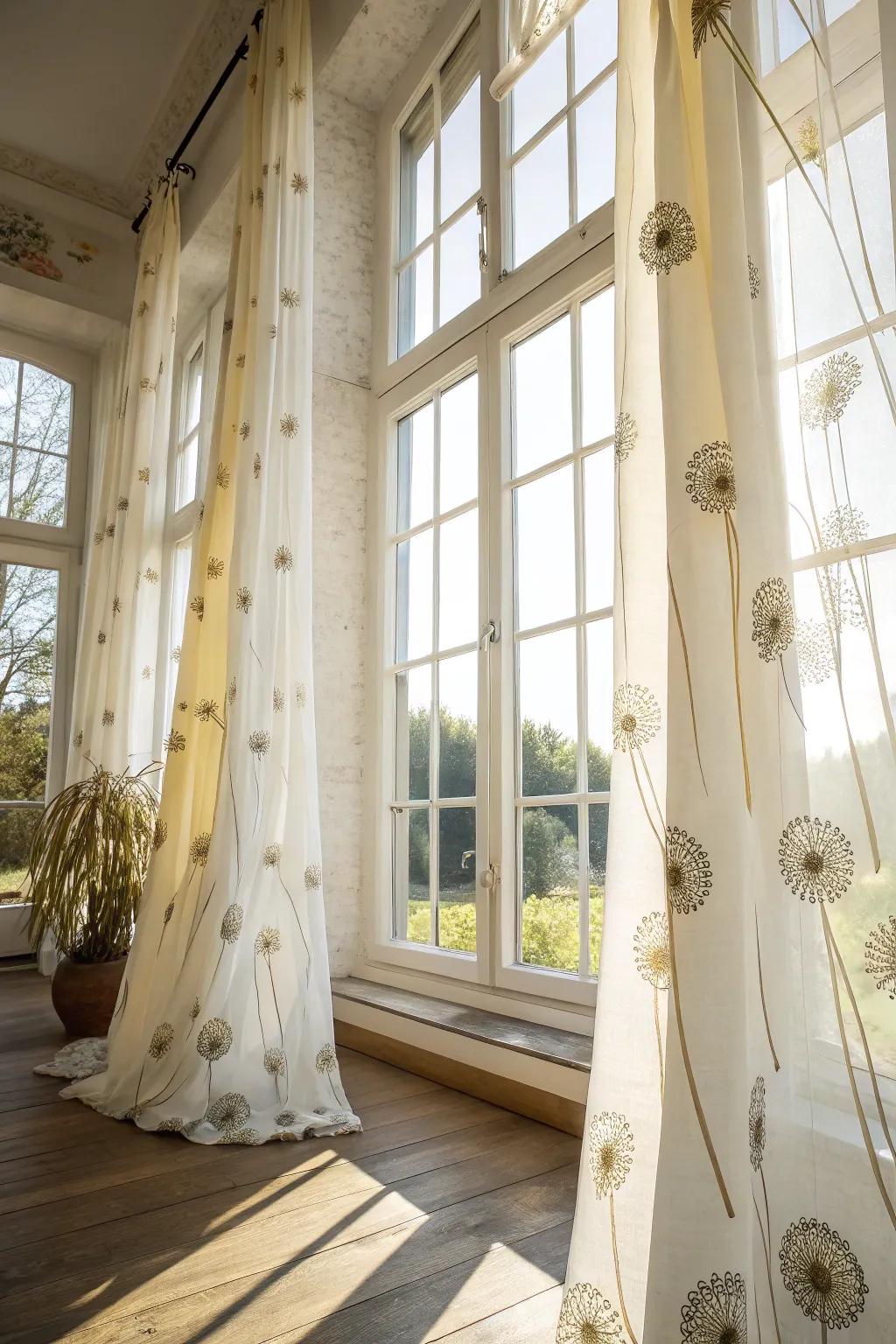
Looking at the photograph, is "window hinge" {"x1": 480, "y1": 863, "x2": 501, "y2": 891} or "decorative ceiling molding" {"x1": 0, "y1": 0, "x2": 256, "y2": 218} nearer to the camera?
"window hinge" {"x1": 480, "y1": 863, "x2": 501, "y2": 891}

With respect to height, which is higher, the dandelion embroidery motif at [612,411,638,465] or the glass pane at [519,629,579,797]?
the dandelion embroidery motif at [612,411,638,465]

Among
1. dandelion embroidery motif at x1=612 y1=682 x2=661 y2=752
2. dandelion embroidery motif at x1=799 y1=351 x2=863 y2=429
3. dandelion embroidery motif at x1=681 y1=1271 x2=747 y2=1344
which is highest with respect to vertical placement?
dandelion embroidery motif at x1=799 y1=351 x2=863 y2=429

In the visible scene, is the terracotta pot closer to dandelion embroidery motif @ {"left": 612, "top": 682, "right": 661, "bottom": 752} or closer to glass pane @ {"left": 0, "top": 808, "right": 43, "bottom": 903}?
glass pane @ {"left": 0, "top": 808, "right": 43, "bottom": 903}

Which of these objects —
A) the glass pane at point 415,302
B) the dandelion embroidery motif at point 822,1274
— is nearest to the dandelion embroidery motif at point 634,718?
the dandelion embroidery motif at point 822,1274

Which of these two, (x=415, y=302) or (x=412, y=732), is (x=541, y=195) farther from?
(x=412, y=732)

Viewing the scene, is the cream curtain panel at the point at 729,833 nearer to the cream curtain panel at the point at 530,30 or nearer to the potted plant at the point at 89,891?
the cream curtain panel at the point at 530,30

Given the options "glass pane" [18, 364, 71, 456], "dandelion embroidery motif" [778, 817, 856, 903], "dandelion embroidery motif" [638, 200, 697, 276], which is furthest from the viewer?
"glass pane" [18, 364, 71, 456]

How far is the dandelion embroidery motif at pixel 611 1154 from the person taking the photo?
105 cm

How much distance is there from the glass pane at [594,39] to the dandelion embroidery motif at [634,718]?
6.06 ft

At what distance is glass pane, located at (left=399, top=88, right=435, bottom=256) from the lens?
3.00 m

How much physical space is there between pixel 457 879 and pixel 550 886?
0.39m

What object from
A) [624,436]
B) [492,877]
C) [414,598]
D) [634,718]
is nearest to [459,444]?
[414,598]

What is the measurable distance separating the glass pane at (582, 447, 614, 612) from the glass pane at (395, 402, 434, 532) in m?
0.77

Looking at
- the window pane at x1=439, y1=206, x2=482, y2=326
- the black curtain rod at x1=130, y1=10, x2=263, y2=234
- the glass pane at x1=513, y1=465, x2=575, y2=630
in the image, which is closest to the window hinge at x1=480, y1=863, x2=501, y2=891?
the glass pane at x1=513, y1=465, x2=575, y2=630
